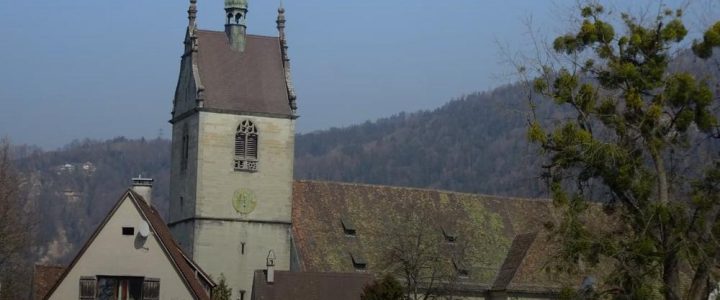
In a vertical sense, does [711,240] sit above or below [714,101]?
below

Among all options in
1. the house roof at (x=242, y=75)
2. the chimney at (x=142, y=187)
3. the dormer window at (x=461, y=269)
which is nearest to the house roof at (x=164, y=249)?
the chimney at (x=142, y=187)

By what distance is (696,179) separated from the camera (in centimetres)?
3088

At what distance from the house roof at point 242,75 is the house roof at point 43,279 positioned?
13.2 m

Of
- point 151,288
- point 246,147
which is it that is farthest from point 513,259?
point 151,288

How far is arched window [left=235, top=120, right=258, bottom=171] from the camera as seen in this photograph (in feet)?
210

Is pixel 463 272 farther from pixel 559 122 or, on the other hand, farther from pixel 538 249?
pixel 559 122

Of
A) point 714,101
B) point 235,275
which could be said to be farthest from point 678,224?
point 235,275

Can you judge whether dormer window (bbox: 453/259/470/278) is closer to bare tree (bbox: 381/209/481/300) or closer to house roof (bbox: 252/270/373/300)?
bare tree (bbox: 381/209/481/300)

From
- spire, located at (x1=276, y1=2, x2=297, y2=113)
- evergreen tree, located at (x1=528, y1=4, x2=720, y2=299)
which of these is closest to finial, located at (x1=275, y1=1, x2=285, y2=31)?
spire, located at (x1=276, y1=2, x2=297, y2=113)

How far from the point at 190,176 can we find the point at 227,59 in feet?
18.4

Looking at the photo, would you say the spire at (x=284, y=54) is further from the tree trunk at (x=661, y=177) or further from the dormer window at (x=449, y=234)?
the tree trunk at (x=661, y=177)

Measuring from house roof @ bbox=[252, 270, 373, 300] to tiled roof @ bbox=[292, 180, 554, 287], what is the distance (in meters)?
3.41

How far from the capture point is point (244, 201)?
63.1 meters

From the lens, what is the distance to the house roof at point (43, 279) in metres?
50.6
